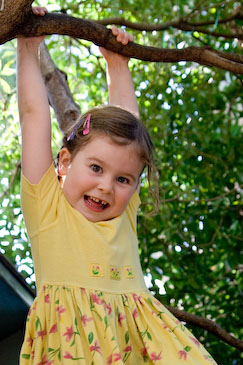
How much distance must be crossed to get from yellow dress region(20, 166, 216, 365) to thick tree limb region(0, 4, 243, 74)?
369 millimetres

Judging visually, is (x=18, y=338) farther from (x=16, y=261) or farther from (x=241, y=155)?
(x=241, y=155)

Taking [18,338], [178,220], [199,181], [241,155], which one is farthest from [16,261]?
[241,155]

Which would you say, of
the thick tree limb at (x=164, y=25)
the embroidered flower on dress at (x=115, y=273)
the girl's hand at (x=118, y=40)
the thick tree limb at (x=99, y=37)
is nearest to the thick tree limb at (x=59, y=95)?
the thick tree limb at (x=164, y=25)

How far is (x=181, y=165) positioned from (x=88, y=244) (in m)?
1.62

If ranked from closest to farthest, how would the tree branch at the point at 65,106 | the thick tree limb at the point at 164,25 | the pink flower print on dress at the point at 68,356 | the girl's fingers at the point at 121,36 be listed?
the pink flower print on dress at the point at 68,356
the girl's fingers at the point at 121,36
the tree branch at the point at 65,106
the thick tree limb at the point at 164,25

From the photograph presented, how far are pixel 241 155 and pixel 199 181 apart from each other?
29 cm

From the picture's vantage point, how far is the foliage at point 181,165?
3143mm

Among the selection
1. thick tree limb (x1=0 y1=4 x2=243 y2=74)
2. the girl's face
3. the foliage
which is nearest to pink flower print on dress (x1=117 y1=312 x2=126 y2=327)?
the girl's face

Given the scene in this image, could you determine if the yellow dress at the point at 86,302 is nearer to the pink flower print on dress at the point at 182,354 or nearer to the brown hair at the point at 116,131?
the pink flower print on dress at the point at 182,354

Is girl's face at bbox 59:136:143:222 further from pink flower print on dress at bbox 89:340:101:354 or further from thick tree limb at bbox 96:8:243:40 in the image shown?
thick tree limb at bbox 96:8:243:40

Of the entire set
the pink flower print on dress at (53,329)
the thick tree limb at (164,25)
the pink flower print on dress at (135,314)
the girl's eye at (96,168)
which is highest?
the thick tree limb at (164,25)

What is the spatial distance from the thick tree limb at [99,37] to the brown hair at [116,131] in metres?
0.20

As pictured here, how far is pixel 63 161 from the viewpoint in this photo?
1966mm

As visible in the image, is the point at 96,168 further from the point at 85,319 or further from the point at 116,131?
the point at 85,319
